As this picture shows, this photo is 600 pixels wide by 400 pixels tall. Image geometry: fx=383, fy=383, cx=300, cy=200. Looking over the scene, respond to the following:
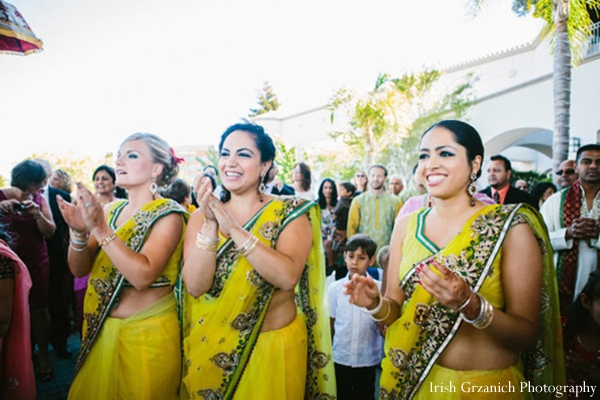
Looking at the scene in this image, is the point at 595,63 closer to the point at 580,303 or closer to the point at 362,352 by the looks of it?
the point at 580,303

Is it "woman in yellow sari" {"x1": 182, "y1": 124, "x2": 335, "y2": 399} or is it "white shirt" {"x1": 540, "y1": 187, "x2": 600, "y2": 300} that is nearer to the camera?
"woman in yellow sari" {"x1": 182, "y1": 124, "x2": 335, "y2": 399}

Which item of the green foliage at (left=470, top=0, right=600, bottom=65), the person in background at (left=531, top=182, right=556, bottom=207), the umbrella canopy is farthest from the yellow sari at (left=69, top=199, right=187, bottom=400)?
the green foliage at (left=470, top=0, right=600, bottom=65)

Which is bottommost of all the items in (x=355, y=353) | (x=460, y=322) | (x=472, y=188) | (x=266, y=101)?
(x=355, y=353)

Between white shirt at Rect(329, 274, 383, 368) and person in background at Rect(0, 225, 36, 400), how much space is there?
6.61 feet

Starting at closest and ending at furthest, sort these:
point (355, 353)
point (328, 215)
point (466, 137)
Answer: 1. point (466, 137)
2. point (355, 353)
3. point (328, 215)

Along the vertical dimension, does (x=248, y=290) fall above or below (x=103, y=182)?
below

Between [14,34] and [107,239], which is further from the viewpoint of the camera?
[14,34]

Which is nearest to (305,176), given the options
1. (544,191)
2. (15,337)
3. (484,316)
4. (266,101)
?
(544,191)

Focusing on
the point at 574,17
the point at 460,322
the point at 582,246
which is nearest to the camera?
the point at 460,322

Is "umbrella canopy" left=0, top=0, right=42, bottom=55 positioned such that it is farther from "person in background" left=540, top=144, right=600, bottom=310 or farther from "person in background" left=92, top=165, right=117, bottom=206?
"person in background" left=540, top=144, right=600, bottom=310

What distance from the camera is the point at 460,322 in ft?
5.48

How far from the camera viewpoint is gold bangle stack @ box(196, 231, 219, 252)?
1814mm

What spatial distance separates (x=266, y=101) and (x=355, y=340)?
51672 millimetres

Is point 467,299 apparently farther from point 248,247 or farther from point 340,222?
point 340,222
